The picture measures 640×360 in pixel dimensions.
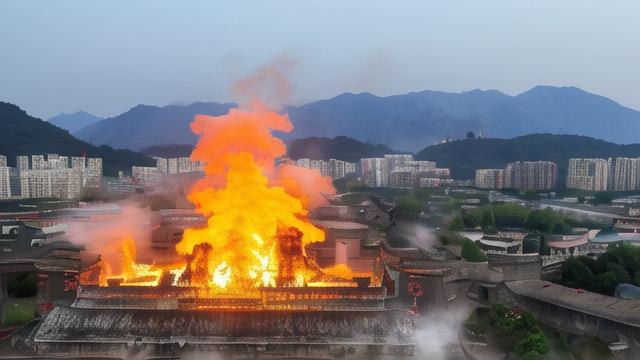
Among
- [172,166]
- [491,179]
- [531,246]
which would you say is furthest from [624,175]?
[172,166]

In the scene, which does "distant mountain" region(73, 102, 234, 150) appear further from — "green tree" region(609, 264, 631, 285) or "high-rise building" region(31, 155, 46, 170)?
"green tree" region(609, 264, 631, 285)

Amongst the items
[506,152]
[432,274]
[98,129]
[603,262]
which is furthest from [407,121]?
[432,274]

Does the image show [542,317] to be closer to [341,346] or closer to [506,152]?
[341,346]

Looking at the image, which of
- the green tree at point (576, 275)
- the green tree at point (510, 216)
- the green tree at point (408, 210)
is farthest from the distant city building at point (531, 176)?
the green tree at point (576, 275)

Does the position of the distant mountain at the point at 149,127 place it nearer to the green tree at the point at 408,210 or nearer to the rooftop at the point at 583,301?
the green tree at the point at 408,210

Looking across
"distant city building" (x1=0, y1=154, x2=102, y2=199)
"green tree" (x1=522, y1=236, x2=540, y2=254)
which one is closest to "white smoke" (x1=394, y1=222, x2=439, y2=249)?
"green tree" (x1=522, y1=236, x2=540, y2=254)

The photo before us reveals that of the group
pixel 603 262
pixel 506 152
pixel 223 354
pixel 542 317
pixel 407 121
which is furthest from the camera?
pixel 407 121
